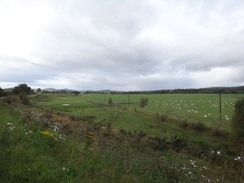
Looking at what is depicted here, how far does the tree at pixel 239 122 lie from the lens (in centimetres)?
1309

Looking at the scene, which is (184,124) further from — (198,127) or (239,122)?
(239,122)

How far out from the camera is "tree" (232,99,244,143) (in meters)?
13.1

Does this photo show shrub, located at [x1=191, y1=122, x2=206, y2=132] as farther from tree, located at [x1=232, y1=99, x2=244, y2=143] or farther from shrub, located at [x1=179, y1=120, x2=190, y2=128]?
tree, located at [x1=232, y1=99, x2=244, y2=143]

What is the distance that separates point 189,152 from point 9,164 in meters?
13.5

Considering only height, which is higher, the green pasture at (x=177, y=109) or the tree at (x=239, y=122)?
the tree at (x=239, y=122)

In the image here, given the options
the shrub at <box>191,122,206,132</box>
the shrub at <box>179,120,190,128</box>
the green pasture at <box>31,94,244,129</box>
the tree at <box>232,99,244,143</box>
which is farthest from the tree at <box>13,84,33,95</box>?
the tree at <box>232,99,244,143</box>

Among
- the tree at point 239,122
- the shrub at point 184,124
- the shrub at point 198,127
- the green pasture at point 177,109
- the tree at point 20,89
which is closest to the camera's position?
the tree at point 239,122

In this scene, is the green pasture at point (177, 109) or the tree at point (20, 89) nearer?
the green pasture at point (177, 109)

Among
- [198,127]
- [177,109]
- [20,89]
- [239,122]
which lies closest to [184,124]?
[198,127]

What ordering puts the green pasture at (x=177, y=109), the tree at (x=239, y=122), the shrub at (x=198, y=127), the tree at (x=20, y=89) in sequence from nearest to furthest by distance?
the tree at (x=239, y=122) → the shrub at (x=198, y=127) → the green pasture at (x=177, y=109) → the tree at (x=20, y=89)

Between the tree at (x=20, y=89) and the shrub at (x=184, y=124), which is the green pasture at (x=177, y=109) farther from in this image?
the tree at (x=20, y=89)

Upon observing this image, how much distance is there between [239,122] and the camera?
13.3 m

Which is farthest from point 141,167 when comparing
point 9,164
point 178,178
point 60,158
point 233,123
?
point 233,123

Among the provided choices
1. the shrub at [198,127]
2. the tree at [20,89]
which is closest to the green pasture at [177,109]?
the shrub at [198,127]
